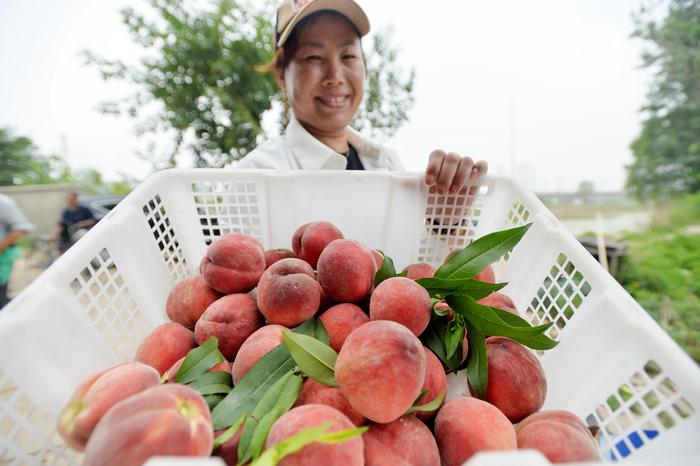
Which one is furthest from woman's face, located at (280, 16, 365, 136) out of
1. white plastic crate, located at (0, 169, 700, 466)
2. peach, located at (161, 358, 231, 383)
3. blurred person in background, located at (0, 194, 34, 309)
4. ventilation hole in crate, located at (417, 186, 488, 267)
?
blurred person in background, located at (0, 194, 34, 309)

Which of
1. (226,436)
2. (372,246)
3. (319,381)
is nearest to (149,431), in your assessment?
(226,436)

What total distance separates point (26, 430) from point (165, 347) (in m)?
0.22

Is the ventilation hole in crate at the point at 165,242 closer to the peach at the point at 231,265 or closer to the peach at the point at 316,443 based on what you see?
the peach at the point at 231,265

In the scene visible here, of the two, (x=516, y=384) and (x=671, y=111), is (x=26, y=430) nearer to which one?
(x=516, y=384)

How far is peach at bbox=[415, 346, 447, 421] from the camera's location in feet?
1.79

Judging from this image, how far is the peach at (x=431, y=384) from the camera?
54cm

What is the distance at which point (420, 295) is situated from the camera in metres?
0.60

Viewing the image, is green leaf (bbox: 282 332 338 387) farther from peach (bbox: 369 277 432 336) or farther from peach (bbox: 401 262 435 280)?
peach (bbox: 401 262 435 280)

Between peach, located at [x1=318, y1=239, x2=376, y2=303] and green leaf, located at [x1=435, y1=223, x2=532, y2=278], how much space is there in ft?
0.48

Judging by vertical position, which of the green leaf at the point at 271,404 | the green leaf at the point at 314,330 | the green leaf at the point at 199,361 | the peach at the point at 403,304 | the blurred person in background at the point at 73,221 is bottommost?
the blurred person in background at the point at 73,221

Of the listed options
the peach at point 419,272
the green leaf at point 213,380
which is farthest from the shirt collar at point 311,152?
the green leaf at point 213,380

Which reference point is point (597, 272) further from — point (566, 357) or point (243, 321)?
point (243, 321)

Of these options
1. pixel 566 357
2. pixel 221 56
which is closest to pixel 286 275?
pixel 566 357

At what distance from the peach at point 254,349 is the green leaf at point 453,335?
0.24 m
